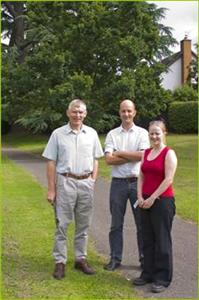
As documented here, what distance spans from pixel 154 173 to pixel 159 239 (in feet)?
2.43

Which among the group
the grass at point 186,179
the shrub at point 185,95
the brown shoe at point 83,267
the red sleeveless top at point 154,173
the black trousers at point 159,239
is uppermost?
the shrub at point 185,95

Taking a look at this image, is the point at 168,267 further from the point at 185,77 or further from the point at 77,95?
the point at 185,77

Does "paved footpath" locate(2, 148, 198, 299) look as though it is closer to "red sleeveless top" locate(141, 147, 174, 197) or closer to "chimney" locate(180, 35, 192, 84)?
"red sleeveless top" locate(141, 147, 174, 197)

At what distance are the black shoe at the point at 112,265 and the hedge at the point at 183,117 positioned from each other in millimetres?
35076

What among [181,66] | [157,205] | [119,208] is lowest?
[119,208]

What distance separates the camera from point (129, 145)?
260 inches

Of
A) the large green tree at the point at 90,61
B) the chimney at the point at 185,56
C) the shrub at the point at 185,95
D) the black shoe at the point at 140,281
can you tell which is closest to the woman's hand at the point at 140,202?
the black shoe at the point at 140,281

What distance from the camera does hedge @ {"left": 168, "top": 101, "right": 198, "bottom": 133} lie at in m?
41.5

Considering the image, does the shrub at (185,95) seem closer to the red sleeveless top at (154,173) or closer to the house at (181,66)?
the house at (181,66)

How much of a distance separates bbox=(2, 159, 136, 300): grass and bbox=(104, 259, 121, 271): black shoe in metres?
0.09

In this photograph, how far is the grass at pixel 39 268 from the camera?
573 cm

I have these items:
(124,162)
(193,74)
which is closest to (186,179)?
(124,162)

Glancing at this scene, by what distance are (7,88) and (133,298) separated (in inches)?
954

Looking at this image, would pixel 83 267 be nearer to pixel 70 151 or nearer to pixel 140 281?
pixel 140 281
